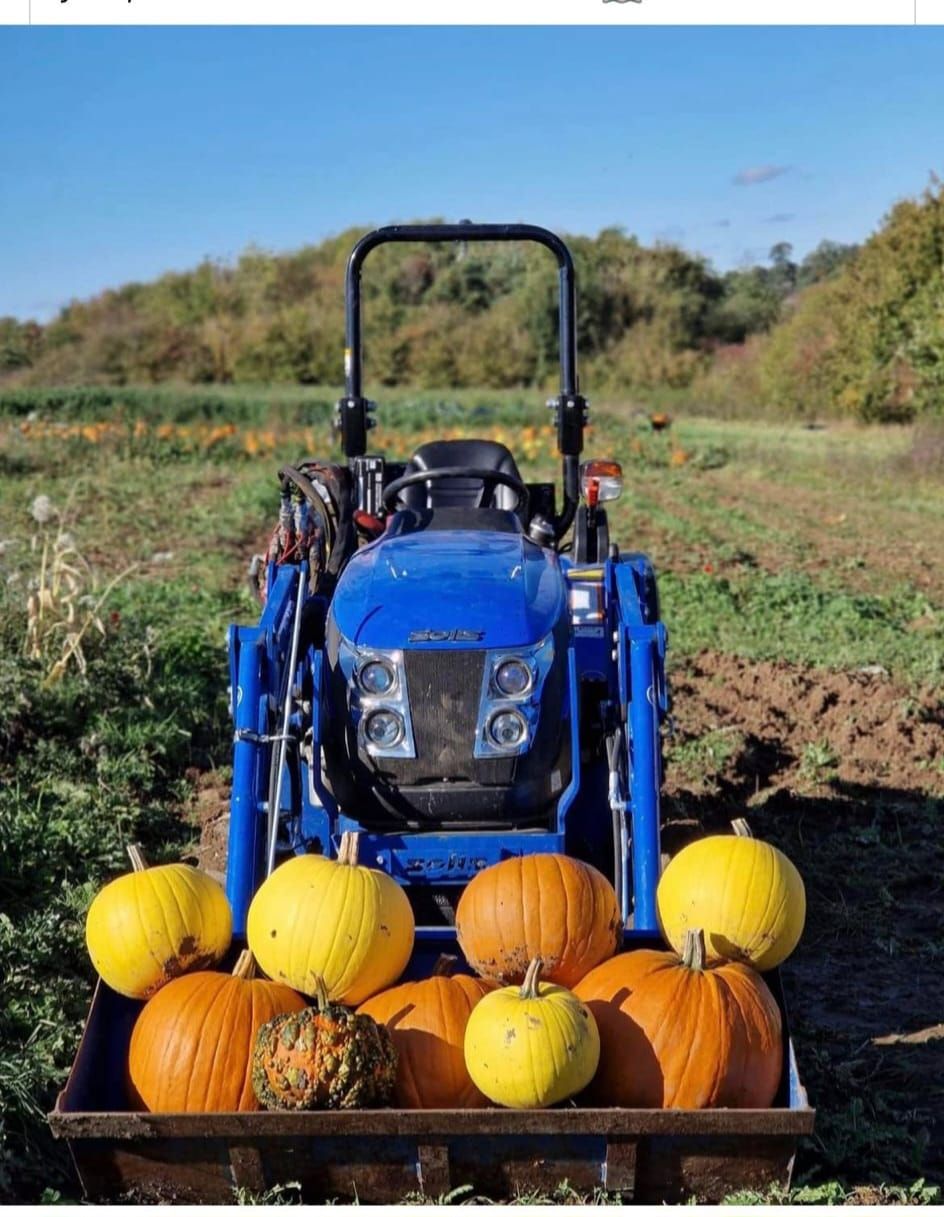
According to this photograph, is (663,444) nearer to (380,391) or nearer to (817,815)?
(380,391)

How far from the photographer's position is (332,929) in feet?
12.0

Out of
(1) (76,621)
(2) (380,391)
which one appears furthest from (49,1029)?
(2) (380,391)

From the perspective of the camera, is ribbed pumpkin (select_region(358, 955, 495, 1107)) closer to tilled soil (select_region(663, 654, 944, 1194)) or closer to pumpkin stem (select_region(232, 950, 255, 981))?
pumpkin stem (select_region(232, 950, 255, 981))

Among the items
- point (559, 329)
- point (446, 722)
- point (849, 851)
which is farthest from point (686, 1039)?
point (559, 329)

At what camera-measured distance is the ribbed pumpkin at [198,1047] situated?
3490 millimetres

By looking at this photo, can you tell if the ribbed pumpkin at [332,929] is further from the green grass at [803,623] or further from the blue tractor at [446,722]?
the green grass at [803,623]

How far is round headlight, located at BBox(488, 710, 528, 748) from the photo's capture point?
14.9 feet

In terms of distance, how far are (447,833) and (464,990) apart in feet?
3.02

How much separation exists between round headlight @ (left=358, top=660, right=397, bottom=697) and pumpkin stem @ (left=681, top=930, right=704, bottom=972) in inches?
51.3

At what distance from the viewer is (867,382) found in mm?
35719

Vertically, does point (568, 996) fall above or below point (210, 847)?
above

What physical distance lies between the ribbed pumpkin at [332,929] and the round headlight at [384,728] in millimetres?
781

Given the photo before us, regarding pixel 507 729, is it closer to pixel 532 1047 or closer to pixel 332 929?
pixel 332 929

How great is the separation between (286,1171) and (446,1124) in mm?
402
